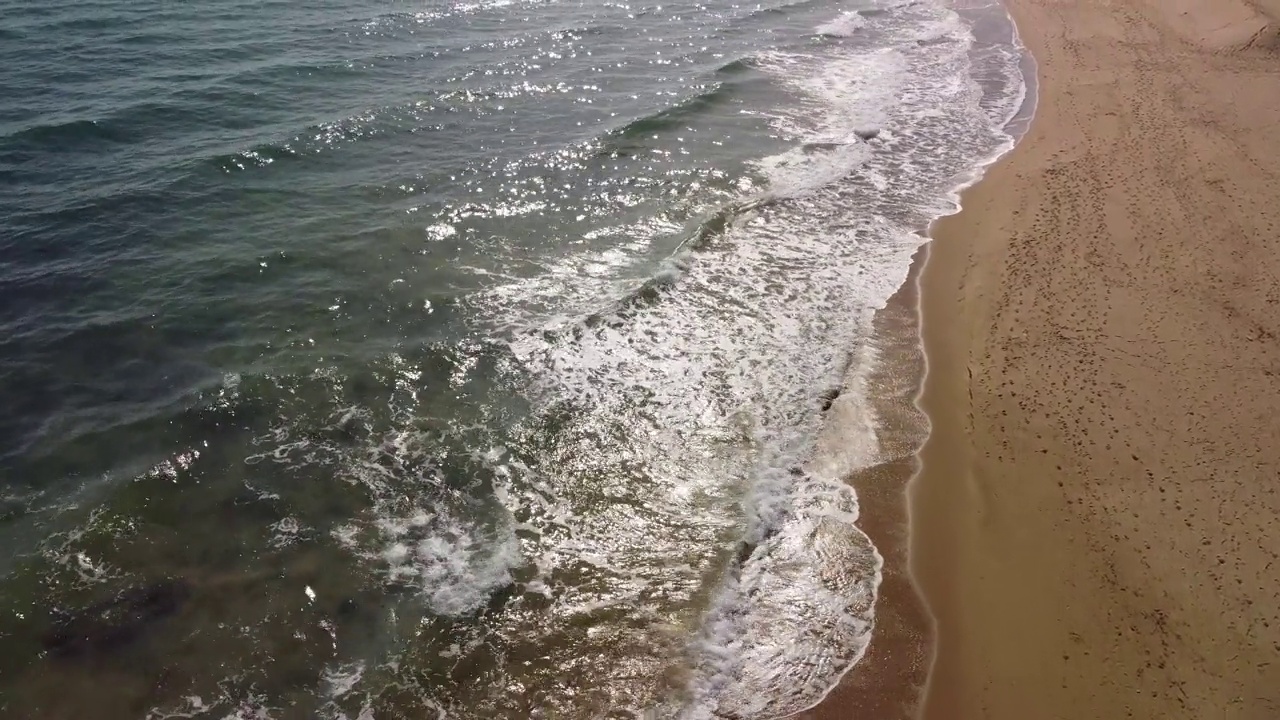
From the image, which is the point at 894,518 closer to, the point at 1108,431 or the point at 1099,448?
the point at 1099,448

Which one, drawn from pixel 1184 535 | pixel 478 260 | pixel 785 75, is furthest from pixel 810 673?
pixel 785 75

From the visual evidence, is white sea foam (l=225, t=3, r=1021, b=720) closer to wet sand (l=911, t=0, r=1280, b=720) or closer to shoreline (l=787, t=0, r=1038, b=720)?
shoreline (l=787, t=0, r=1038, b=720)

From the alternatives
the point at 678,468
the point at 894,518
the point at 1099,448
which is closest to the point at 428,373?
the point at 678,468

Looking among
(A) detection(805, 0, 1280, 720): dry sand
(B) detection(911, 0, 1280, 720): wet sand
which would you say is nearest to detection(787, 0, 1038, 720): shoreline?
(A) detection(805, 0, 1280, 720): dry sand

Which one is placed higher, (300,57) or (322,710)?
(300,57)

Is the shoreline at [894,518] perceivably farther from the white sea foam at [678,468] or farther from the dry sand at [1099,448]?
the white sea foam at [678,468]

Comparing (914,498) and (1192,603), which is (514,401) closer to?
(914,498)
